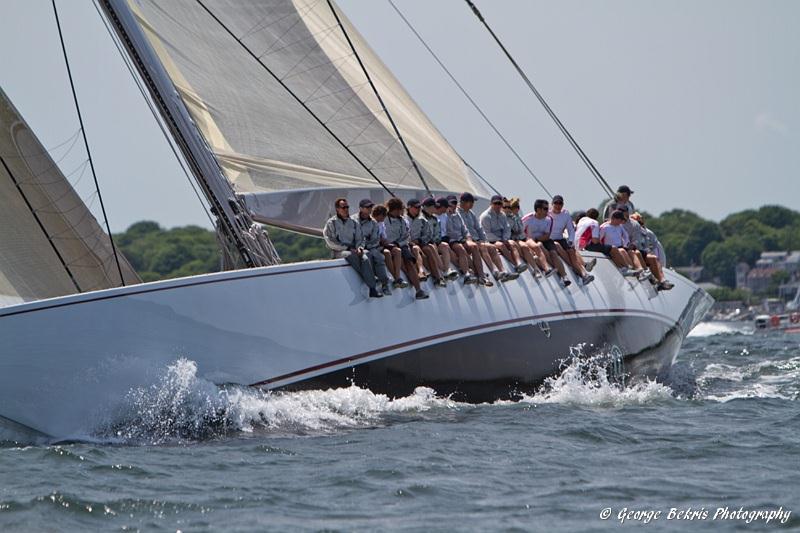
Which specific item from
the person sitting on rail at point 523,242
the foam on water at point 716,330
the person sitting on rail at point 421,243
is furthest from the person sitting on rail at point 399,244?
the foam on water at point 716,330

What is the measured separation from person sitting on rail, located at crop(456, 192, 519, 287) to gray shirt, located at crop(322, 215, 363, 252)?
5.39ft

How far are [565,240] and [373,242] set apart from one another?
10.6 feet

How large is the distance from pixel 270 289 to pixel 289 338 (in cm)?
41

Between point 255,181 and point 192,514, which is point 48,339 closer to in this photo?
point 192,514

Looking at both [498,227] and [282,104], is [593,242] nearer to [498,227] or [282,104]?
[498,227]

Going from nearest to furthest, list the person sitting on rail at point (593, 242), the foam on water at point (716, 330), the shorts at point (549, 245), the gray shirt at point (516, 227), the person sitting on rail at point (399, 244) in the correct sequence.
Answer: the person sitting on rail at point (399, 244)
the gray shirt at point (516, 227)
the shorts at point (549, 245)
the person sitting on rail at point (593, 242)
the foam on water at point (716, 330)

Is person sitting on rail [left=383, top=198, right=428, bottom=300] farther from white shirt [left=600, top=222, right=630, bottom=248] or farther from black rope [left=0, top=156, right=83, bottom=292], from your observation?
white shirt [left=600, top=222, right=630, bottom=248]

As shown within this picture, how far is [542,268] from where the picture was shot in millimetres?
14562

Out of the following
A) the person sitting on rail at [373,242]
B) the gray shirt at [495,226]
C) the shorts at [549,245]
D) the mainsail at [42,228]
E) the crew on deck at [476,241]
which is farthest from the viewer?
the shorts at [549,245]

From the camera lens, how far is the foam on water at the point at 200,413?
1073 cm

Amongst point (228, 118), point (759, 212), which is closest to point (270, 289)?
point (228, 118)

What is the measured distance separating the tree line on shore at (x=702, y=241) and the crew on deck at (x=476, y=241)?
88440 mm

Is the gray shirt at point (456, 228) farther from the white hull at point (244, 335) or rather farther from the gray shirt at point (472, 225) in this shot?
the white hull at point (244, 335)

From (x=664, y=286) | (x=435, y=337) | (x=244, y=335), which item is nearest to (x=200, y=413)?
(x=244, y=335)
